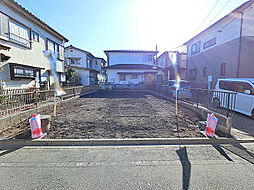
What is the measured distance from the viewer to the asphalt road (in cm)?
202

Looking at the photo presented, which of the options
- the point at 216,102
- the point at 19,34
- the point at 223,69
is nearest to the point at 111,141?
the point at 216,102

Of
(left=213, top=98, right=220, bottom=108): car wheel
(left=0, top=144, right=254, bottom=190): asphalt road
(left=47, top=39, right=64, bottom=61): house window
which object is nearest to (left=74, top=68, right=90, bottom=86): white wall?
(left=47, top=39, right=64, bottom=61): house window

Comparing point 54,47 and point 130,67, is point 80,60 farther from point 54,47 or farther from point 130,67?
point 54,47

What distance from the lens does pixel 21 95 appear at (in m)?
5.30

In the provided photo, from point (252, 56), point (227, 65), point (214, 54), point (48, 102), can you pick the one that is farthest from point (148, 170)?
point (214, 54)

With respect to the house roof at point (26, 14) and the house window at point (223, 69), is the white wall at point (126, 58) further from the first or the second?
the house window at point (223, 69)

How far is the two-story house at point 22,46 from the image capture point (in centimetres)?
752

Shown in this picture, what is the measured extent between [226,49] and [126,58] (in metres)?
16.2

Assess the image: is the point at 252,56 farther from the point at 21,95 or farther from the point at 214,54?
the point at 21,95

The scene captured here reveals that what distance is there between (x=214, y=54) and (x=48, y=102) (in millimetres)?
16050

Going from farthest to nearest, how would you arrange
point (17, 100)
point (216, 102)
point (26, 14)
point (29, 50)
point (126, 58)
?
1. point (126, 58)
2. point (29, 50)
3. point (26, 14)
4. point (216, 102)
5. point (17, 100)

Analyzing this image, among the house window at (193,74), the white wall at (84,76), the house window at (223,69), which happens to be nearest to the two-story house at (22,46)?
the white wall at (84,76)

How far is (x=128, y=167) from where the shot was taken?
7.95ft

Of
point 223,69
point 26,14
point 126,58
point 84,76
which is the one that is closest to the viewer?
point 26,14
